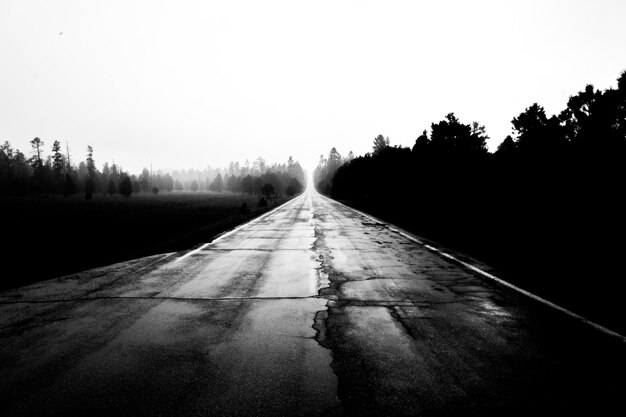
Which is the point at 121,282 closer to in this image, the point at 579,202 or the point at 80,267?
the point at 80,267

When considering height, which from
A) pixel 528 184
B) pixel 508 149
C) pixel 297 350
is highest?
pixel 508 149

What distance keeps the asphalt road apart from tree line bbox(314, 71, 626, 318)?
4.06m

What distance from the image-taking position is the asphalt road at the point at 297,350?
2791mm

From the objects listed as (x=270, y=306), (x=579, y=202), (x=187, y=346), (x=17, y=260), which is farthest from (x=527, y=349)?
(x=579, y=202)

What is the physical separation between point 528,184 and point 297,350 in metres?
18.6

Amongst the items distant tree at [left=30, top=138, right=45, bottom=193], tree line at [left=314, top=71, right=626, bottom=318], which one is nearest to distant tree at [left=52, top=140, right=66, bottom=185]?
distant tree at [left=30, top=138, right=45, bottom=193]

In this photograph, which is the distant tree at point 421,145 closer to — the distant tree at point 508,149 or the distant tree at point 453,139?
the distant tree at point 453,139

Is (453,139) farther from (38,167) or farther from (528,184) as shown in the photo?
(38,167)

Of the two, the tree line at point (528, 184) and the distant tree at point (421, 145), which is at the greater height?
the distant tree at point (421, 145)

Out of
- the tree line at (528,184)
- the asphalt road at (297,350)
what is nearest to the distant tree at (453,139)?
the tree line at (528,184)

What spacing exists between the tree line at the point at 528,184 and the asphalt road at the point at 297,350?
4.06m

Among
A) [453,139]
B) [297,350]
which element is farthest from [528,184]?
[297,350]

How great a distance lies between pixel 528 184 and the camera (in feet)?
59.6

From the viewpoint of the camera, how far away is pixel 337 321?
4.61m
